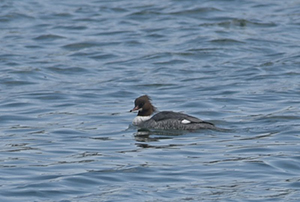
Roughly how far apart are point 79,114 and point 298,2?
48.8 ft

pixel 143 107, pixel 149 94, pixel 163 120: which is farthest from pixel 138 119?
pixel 149 94

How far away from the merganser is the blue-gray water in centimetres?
21

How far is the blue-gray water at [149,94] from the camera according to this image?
9.96 metres

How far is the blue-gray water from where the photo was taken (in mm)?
9961

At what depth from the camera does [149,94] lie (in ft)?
57.6

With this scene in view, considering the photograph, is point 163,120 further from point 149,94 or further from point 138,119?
point 149,94

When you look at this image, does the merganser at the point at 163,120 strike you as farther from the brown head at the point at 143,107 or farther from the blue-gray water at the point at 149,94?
the blue-gray water at the point at 149,94

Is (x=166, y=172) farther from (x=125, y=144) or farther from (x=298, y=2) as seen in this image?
(x=298, y=2)

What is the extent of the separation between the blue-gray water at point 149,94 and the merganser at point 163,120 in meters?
0.21

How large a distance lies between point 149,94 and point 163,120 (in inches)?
139

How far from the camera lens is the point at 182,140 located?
1301cm

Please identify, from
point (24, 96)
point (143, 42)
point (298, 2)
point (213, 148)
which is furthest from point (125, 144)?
point (298, 2)

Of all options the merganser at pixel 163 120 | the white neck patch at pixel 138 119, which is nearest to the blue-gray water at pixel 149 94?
the merganser at pixel 163 120

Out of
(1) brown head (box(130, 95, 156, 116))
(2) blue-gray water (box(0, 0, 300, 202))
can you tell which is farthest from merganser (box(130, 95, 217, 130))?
(2) blue-gray water (box(0, 0, 300, 202))
